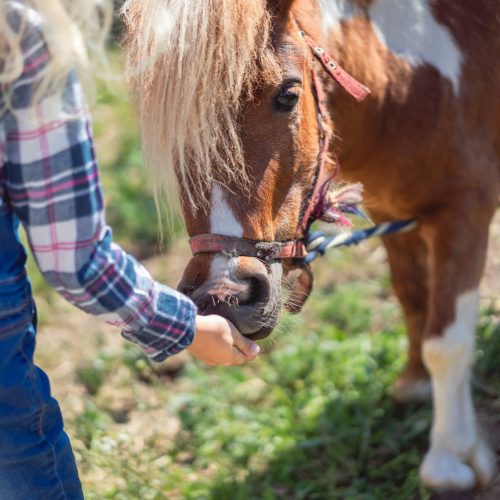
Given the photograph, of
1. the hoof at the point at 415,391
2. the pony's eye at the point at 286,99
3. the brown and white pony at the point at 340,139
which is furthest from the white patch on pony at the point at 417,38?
the hoof at the point at 415,391

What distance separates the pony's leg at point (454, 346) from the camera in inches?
94.9

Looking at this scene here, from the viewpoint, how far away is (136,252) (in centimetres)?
418

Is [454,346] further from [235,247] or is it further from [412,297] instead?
[235,247]

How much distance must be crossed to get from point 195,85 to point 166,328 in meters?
0.59

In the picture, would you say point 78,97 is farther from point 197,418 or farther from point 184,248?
point 184,248

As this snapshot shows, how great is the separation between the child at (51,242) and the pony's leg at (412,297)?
4.77ft

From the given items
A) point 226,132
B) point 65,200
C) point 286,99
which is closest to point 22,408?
point 65,200

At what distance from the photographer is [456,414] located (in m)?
2.50

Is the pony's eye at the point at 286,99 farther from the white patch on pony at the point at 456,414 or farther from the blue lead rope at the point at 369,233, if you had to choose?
the white patch on pony at the point at 456,414

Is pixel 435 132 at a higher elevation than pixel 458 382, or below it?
higher

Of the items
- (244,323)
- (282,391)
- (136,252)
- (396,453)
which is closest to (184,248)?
(136,252)

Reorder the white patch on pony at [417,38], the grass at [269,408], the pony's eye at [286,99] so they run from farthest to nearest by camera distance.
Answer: the grass at [269,408]
the white patch on pony at [417,38]
the pony's eye at [286,99]

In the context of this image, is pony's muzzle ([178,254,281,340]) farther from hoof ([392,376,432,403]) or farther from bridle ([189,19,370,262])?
hoof ([392,376,432,403])

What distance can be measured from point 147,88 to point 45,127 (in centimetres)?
63
